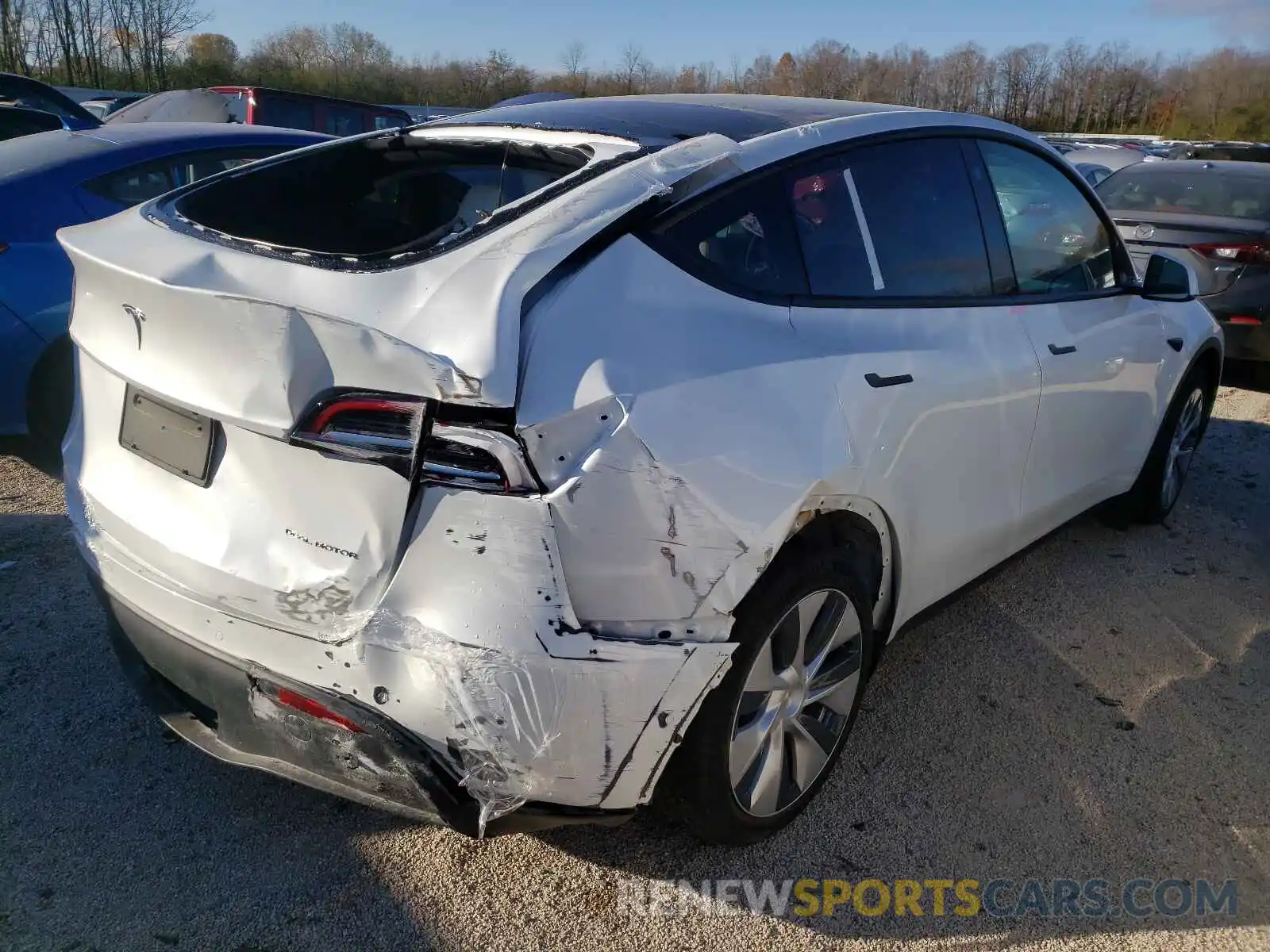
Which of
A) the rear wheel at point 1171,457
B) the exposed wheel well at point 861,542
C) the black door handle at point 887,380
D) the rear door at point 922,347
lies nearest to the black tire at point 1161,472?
the rear wheel at point 1171,457

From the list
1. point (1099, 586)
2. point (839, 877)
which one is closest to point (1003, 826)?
point (839, 877)

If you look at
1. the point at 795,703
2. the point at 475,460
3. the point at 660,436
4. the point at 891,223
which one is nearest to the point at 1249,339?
the point at 891,223

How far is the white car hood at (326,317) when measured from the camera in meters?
1.81

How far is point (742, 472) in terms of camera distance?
205cm

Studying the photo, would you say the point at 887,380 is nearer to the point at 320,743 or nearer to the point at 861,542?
the point at 861,542

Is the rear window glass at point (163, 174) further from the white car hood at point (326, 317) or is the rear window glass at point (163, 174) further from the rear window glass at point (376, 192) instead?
the white car hood at point (326, 317)

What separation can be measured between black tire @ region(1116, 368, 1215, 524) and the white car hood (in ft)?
10.4

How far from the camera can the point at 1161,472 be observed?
4.56m

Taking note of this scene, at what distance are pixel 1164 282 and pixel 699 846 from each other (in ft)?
9.20

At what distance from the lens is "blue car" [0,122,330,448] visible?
3.96 metres

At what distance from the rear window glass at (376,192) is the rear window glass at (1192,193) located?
630cm

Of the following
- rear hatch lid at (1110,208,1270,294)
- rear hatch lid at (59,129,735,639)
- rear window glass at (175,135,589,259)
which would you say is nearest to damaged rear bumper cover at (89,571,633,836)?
rear hatch lid at (59,129,735,639)

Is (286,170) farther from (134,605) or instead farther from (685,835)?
(685,835)

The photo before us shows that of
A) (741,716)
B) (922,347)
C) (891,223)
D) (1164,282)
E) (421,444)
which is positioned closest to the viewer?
(421,444)
